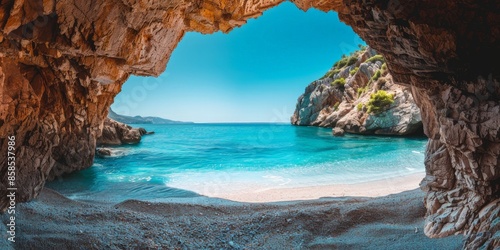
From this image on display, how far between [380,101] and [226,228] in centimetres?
3641

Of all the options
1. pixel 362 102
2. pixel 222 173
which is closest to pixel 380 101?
pixel 362 102

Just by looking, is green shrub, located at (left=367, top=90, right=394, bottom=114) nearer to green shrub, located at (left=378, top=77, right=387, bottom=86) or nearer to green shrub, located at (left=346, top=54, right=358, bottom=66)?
green shrub, located at (left=378, top=77, right=387, bottom=86)

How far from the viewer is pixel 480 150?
5.01m

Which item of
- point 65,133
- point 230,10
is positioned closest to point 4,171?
point 230,10

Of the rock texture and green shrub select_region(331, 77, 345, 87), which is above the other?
green shrub select_region(331, 77, 345, 87)

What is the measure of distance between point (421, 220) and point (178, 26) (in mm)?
9099

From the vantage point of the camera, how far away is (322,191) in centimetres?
1296

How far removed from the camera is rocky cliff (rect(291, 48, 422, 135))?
35312 mm

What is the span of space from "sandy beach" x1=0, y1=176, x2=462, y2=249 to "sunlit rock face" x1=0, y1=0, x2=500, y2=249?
781 mm

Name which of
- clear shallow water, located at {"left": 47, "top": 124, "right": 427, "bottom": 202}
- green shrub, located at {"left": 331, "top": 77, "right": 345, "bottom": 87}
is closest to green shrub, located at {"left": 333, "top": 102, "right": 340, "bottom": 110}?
green shrub, located at {"left": 331, "top": 77, "right": 345, "bottom": 87}

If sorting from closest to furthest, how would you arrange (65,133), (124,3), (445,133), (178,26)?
(445,133)
(124,3)
(178,26)
(65,133)

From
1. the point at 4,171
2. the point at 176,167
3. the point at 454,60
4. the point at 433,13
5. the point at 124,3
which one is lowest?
the point at 176,167

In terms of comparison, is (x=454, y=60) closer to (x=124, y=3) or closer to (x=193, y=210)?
(x=124, y=3)

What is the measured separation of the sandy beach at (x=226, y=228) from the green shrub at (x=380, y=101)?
105 feet
